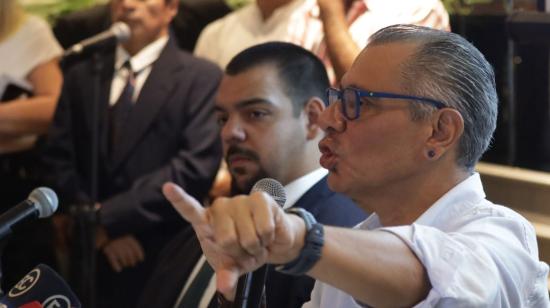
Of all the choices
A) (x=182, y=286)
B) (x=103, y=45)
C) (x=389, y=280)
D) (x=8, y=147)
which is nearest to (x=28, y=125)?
(x=8, y=147)

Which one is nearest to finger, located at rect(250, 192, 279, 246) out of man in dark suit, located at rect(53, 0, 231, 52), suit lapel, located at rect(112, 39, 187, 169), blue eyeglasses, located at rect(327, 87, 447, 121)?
blue eyeglasses, located at rect(327, 87, 447, 121)

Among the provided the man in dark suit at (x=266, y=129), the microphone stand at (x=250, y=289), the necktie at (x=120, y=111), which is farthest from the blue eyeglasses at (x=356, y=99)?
the necktie at (x=120, y=111)

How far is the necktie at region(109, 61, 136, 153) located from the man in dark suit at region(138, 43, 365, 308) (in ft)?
2.74

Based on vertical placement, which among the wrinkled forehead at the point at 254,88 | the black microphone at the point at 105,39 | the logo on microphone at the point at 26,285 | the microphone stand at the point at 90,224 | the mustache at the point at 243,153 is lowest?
the microphone stand at the point at 90,224

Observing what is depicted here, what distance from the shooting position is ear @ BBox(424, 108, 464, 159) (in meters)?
1.45

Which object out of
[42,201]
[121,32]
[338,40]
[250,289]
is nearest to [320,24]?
[338,40]

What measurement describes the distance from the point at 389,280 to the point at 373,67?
16.8 inches

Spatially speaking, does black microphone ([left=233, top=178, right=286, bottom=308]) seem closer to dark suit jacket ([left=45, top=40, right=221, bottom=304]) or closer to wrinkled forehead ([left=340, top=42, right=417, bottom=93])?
wrinkled forehead ([left=340, top=42, right=417, bottom=93])

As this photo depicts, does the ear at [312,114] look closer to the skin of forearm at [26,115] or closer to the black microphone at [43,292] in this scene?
the black microphone at [43,292]

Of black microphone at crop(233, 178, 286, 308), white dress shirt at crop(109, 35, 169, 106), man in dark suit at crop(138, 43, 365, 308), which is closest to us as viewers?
black microphone at crop(233, 178, 286, 308)

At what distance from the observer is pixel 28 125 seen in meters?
3.50

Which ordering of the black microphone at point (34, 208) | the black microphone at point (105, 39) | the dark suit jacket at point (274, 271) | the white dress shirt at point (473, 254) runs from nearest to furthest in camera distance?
the white dress shirt at point (473, 254) → the black microphone at point (34, 208) → the dark suit jacket at point (274, 271) → the black microphone at point (105, 39)

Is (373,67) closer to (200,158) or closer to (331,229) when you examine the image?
(331,229)

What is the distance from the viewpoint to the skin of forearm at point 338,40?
233 centimetres
